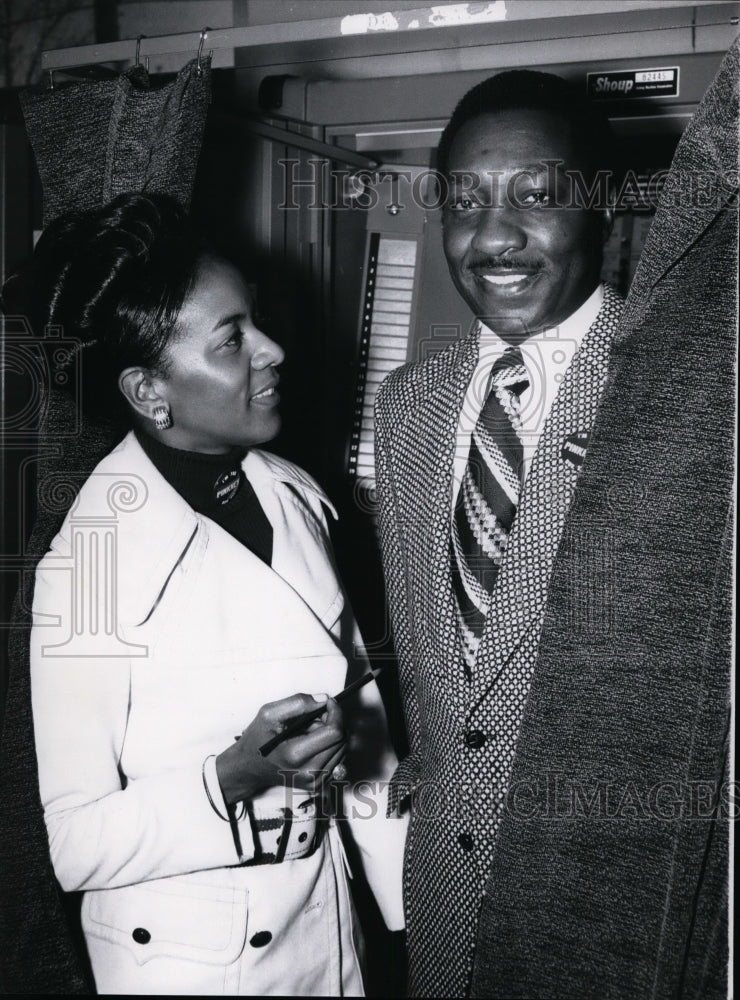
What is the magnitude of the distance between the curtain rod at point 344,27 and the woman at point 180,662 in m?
0.25

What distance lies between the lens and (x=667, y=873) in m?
0.83

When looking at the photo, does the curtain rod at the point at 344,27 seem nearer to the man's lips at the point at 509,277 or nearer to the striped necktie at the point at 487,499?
the man's lips at the point at 509,277

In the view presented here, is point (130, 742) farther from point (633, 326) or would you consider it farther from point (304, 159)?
point (304, 159)

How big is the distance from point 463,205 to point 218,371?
343 millimetres

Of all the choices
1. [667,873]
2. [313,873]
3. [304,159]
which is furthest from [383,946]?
[304,159]

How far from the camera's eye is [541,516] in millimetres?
942

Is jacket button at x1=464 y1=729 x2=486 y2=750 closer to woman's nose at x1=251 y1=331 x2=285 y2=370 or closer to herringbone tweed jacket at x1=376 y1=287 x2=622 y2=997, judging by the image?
herringbone tweed jacket at x1=376 y1=287 x2=622 y2=997

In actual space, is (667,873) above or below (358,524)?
below

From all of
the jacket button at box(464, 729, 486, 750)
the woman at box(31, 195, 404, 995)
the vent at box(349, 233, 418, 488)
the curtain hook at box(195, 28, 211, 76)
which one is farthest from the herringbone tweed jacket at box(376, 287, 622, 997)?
the curtain hook at box(195, 28, 211, 76)

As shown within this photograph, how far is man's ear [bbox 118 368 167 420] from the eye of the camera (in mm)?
976

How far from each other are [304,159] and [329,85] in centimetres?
11

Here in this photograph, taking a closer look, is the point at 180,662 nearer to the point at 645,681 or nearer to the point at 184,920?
the point at 184,920

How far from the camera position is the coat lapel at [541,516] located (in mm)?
927

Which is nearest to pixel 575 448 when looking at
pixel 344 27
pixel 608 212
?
pixel 608 212
